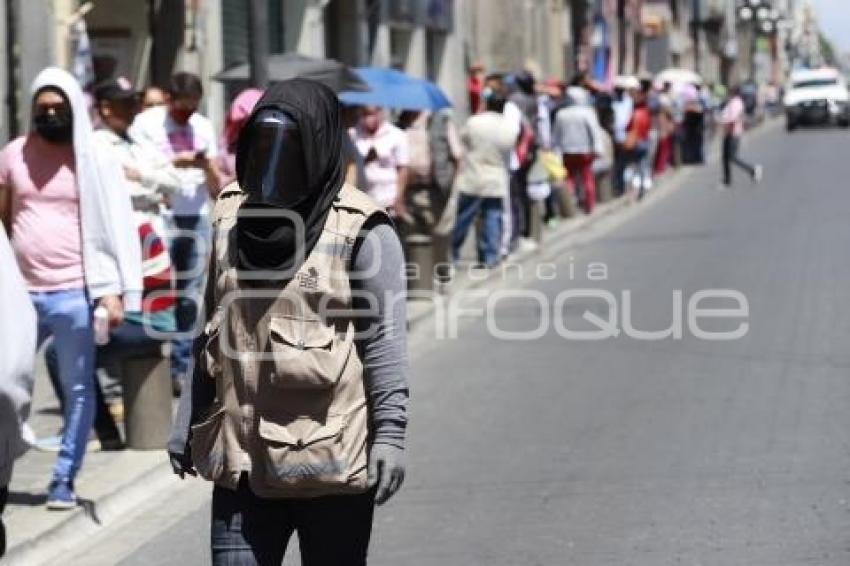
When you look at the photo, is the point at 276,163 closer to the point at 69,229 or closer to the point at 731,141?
the point at 69,229

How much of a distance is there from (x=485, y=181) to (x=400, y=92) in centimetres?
125

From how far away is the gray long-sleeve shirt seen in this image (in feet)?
16.5

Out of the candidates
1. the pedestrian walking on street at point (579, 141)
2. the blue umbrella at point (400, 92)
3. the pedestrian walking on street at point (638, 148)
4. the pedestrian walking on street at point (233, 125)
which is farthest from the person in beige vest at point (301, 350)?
the pedestrian walking on street at point (638, 148)

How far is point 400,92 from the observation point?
19.2 m

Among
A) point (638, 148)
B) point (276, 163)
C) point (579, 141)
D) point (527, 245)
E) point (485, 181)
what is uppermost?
point (276, 163)

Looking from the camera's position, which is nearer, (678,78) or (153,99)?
(153,99)

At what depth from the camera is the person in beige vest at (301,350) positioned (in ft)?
16.1

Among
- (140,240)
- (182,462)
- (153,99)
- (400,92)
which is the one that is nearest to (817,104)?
(400,92)

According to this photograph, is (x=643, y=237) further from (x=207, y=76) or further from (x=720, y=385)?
(x=720, y=385)

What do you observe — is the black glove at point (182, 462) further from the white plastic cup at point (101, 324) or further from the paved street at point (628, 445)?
the white plastic cup at point (101, 324)

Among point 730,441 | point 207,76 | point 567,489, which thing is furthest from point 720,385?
point 207,76

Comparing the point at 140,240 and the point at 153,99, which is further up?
the point at 153,99

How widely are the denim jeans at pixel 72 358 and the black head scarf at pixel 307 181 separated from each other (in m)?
3.64

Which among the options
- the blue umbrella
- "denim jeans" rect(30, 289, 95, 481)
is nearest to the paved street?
"denim jeans" rect(30, 289, 95, 481)
